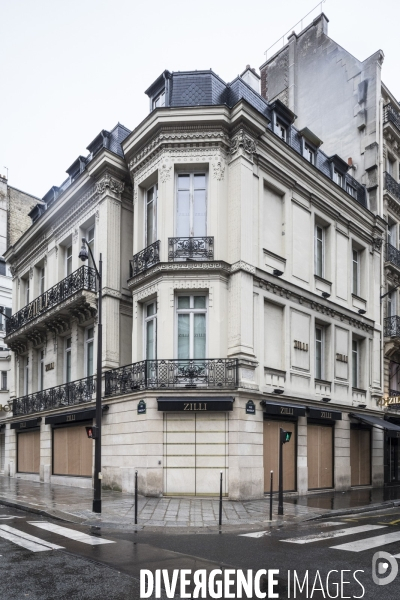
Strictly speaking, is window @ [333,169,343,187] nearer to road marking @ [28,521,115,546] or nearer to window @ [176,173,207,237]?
window @ [176,173,207,237]

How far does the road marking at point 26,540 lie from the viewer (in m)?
9.54

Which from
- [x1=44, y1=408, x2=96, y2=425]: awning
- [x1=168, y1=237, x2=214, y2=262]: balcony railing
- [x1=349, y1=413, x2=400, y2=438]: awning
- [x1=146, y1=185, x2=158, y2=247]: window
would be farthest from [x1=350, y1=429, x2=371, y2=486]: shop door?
[x1=146, y1=185, x2=158, y2=247]: window

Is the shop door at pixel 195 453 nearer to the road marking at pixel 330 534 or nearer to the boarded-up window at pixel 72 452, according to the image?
the boarded-up window at pixel 72 452

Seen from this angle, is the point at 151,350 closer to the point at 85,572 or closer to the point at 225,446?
the point at 225,446

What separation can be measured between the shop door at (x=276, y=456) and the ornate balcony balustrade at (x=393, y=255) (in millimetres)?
11580

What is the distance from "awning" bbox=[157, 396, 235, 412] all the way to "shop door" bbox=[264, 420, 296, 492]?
2349 mm

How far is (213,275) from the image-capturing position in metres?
18.3

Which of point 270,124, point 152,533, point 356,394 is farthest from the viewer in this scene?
point 356,394

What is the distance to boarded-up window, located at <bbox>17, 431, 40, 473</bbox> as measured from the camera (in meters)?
26.5

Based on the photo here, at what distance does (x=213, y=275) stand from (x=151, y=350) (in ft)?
11.1

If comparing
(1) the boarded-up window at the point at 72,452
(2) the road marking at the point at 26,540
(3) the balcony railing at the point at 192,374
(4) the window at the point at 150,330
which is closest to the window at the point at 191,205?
(4) the window at the point at 150,330

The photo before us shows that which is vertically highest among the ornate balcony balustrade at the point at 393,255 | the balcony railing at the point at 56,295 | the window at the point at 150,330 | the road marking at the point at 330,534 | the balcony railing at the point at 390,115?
the balcony railing at the point at 390,115

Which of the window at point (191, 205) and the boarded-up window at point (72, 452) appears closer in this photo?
the window at point (191, 205)

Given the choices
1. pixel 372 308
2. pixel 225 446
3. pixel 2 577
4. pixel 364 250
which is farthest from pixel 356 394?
pixel 2 577
